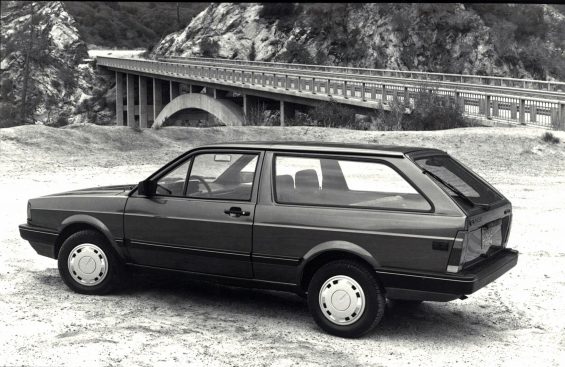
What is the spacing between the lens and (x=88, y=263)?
6465 millimetres

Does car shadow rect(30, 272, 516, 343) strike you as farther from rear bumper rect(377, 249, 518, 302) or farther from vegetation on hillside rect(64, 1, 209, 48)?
vegetation on hillside rect(64, 1, 209, 48)

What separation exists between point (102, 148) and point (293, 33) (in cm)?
5990

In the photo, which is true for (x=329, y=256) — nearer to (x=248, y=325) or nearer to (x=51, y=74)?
(x=248, y=325)

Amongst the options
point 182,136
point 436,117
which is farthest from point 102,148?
point 436,117

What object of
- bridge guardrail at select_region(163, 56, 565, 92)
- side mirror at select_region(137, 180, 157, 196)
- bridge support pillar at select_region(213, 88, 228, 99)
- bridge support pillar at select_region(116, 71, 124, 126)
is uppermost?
bridge guardrail at select_region(163, 56, 565, 92)

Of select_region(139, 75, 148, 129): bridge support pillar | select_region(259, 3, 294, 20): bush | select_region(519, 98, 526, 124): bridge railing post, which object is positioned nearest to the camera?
select_region(519, 98, 526, 124): bridge railing post

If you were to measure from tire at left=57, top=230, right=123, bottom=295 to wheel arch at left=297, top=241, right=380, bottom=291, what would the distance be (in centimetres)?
174

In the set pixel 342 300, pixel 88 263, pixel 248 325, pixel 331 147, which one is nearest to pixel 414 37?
pixel 88 263

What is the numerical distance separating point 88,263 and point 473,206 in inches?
129

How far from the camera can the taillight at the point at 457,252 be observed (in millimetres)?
5027

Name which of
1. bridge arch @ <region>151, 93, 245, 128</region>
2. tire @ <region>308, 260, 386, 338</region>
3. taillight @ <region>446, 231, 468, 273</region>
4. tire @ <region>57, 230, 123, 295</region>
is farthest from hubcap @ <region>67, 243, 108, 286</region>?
bridge arch @ <region>151, 93, 245, 128</region>

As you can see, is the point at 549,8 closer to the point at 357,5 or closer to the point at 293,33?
the point at 357,5

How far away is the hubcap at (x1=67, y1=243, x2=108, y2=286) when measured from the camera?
6438mm

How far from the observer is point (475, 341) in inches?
219
